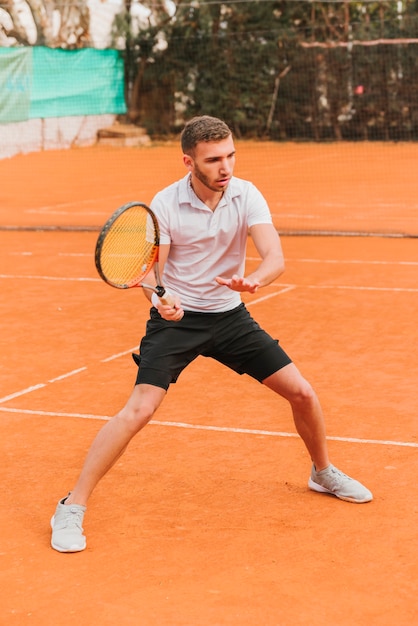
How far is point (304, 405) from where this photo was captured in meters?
4.83

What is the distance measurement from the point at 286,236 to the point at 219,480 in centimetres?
960

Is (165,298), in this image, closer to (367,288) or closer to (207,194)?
(207,194)

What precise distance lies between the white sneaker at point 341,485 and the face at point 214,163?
4.78 feet

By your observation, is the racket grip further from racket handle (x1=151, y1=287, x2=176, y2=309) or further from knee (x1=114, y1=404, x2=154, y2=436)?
knee (x1=114, y1=404, x2=154, y2=436)

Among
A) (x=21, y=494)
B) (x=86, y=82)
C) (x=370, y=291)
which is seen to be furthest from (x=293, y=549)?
(x=86, y=82)

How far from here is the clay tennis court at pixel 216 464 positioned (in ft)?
13.1

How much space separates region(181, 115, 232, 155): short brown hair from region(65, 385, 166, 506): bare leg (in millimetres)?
1066

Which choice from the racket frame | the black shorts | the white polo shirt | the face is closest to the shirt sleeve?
the white polo shirt

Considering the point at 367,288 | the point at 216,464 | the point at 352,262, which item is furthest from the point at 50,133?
the point at 216,464

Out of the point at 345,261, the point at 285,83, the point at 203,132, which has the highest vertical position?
the point at 203,132

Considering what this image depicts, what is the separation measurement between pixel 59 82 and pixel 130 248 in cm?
2392

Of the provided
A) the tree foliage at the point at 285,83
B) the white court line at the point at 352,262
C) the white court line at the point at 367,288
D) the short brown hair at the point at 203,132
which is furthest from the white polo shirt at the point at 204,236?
the tree foliage at the point at 285,83

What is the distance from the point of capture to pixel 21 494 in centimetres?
520

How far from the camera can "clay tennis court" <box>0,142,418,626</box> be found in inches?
157
